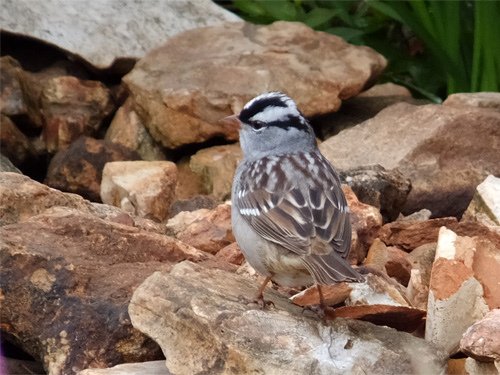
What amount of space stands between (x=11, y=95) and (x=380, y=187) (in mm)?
2852

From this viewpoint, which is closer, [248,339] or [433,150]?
[248,339]

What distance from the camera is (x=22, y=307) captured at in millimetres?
5117

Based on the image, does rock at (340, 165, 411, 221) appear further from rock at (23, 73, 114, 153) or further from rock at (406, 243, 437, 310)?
rock at (23, 73, 114, 153)

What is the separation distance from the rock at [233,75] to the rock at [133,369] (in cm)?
342

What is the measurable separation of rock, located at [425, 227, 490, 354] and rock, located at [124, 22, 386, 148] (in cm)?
304

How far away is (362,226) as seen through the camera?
6.29 meters

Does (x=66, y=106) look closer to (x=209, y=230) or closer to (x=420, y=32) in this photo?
(x=420, y=32)

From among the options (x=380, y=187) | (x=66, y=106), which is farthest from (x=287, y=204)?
(x=66, y=106)

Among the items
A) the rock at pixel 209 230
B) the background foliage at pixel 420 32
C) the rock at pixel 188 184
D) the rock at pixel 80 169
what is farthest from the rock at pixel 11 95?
the rock at pixel 209 230

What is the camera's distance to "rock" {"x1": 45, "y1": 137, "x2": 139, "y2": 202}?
8023 millimetres

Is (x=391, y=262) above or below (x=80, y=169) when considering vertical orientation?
above

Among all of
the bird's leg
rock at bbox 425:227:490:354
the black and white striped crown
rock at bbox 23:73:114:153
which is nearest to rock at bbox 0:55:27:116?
rock at bbox 23:73:114:153

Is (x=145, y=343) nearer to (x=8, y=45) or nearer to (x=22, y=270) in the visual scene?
(x=22, y=270)

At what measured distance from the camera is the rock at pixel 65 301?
5.07 m
